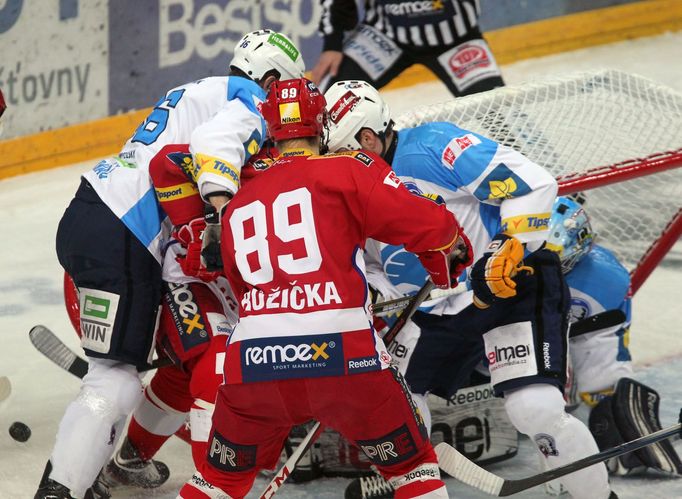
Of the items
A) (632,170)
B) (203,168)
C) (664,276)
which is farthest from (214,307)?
(664,276)

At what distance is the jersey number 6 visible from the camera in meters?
2.78

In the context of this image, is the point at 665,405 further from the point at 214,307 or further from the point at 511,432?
the point at 214,307

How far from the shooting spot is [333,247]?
9.18 ft

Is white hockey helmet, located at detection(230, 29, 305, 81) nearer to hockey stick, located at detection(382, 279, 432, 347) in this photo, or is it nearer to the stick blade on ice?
hockey stick, located at detection(382, 279, 432, 347)

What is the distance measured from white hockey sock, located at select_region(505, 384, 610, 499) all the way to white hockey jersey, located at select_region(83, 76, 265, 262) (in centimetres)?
87

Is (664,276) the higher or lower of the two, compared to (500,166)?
lower

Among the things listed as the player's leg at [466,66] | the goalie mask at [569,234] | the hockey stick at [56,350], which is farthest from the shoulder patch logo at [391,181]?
the player's leg at [466,66]

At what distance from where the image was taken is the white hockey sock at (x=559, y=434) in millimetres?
3316

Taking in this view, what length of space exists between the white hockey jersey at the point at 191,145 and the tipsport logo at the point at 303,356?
51 cm

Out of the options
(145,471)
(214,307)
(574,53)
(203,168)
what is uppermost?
(203,168)

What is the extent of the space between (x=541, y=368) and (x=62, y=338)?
196 cm

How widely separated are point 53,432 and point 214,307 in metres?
0.87

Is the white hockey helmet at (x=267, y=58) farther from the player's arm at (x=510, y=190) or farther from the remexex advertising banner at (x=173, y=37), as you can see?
the remexex advertising banner at (x=173, y=37)

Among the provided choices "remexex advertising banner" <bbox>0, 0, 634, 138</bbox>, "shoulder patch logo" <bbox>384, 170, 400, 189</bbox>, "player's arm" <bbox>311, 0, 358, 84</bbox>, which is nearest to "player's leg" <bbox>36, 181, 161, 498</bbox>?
"shoulder patch logo" <bbox>384, 170, 400, 189</bbox>
